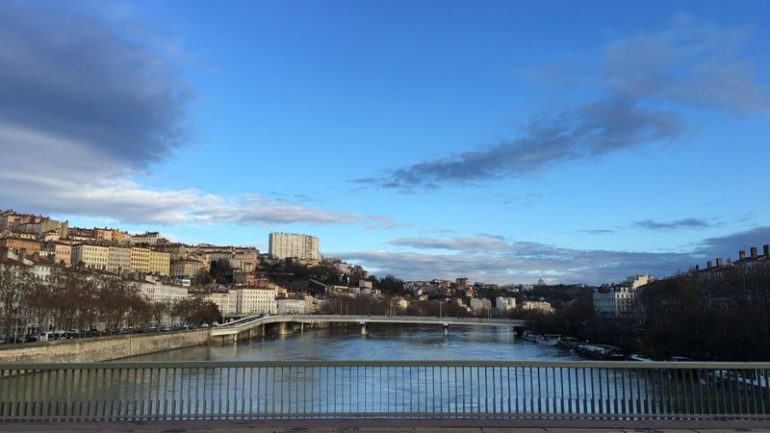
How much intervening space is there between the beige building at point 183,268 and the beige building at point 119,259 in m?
18.5

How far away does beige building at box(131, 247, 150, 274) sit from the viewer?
140125mm

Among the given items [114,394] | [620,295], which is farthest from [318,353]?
[620,295]

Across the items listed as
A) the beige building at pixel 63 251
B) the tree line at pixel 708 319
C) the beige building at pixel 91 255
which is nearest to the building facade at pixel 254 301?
the beige building at pixel 91 255

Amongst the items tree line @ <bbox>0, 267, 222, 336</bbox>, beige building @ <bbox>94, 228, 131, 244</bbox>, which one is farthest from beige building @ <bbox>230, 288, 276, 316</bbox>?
tree line @ <bbox>0, 267, 222, 336</bbox>

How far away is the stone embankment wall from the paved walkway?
31.1 meters

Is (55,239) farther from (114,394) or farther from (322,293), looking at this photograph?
(114,394)

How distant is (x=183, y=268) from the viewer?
15562 cm

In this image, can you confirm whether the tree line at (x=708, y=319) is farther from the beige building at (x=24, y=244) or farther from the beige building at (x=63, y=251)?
the beige building at (x=63, y=251)

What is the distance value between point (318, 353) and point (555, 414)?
48.9 metres

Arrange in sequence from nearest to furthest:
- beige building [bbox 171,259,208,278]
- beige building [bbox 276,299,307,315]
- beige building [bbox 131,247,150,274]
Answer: beige building [bbox 131,247,150,274] < beige building [bbox 276,299,307,315] < beige building [bbox 171,259,208,278]

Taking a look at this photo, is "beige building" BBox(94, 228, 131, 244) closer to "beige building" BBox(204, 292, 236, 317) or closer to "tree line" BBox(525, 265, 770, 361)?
"beige building" BBox(204, 292, 236, 317)

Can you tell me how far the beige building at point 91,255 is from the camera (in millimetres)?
123188

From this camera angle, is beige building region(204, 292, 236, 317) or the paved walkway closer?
the paved walkway

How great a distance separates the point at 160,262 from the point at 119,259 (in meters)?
18.1
